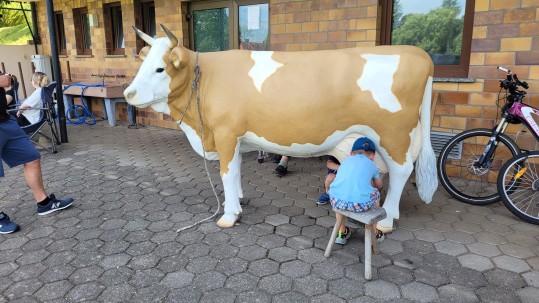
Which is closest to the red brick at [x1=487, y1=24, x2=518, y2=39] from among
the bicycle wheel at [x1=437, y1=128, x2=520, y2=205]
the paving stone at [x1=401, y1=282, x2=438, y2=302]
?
the bicycle wheel at [x1=437, y1=128, x2=520, y2=205]

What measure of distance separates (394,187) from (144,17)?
704cm

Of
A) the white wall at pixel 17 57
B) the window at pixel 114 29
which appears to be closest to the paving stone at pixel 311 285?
the window at pixel 114 29

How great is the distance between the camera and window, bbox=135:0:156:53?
27.5ft

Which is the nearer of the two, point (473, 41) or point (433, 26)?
point (473, 41)

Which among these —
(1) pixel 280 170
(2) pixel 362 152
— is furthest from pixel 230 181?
(1) pixel 280 170

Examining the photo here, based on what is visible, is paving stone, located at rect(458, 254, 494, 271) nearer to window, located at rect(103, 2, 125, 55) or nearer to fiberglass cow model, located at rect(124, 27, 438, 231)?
fiberglass cow model, located at rect(124, 27, 438, 231)

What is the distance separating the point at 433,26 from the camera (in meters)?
4.93

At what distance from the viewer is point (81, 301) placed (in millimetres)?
2502

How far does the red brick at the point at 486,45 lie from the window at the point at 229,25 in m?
3.13

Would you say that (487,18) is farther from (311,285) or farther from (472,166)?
(311,285)

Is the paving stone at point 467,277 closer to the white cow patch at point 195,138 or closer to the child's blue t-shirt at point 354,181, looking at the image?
the child's blue t-shirt at point 354,181

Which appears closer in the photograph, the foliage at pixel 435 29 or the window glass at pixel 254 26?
the foliage at pixel 435 29

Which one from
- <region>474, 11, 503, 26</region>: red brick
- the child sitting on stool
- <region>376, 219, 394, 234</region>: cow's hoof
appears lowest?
<region>376, 219, 394, 234</region>: cow's hoof

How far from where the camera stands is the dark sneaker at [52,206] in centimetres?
381
